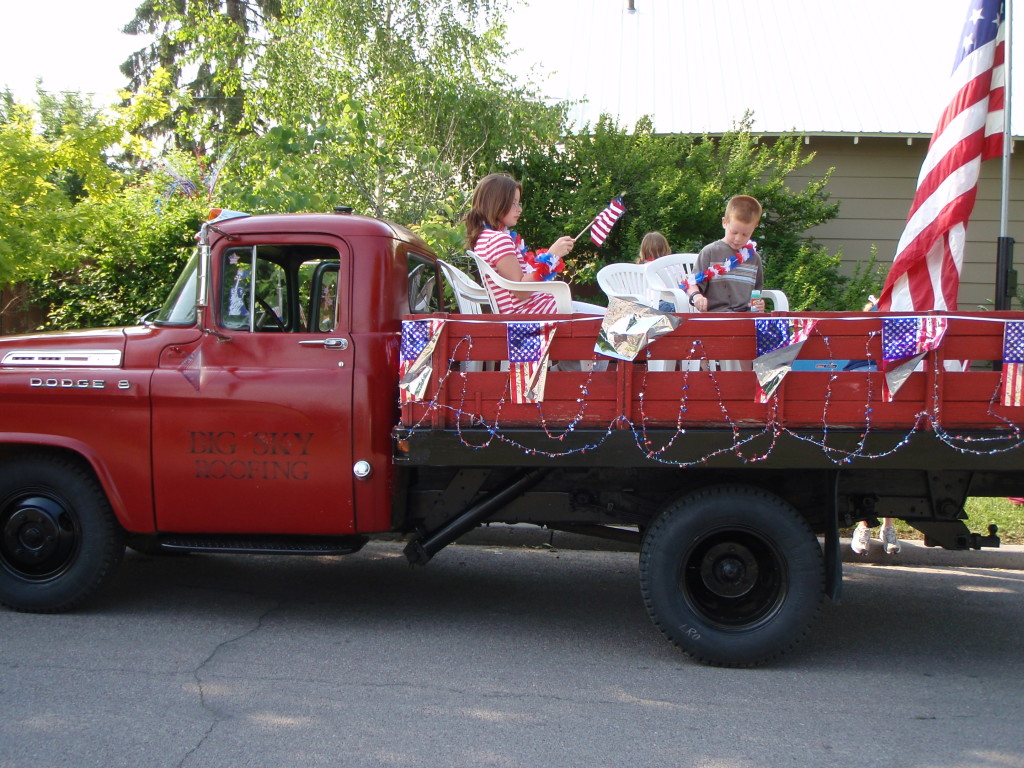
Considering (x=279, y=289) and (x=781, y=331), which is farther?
(x=279, y=289)

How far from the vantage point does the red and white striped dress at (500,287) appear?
16.8 ft

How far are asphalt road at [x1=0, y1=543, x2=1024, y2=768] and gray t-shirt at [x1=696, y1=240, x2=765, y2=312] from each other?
73.3 inches

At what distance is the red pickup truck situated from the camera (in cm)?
418

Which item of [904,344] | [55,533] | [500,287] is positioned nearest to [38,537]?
[55,533]

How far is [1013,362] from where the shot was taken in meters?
4.03

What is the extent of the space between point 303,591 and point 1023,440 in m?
3.99

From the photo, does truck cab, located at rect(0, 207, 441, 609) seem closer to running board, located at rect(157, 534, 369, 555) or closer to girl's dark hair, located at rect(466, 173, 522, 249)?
running board, located at rect(157, 534, 369, 555)

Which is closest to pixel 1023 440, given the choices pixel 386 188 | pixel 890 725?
pixel 890 725

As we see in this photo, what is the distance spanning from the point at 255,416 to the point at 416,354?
0.93 meters

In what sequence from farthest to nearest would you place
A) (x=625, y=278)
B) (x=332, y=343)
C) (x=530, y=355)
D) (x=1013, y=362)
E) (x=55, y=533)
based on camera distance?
(x=625, y=278), (x=55, y=533), (x=332, y=343), (x=530, y=355), (x=1013, y=362)

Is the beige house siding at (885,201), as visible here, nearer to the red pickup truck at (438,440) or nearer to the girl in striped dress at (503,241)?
the girl in striped dress at (503,241)

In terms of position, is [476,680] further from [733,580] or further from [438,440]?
[733,580]

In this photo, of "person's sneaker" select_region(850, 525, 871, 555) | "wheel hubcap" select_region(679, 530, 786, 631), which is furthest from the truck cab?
"person's sneaker" select_region(850, 525, 871, 555)

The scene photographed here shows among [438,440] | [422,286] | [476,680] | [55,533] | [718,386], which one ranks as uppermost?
[422,286]
